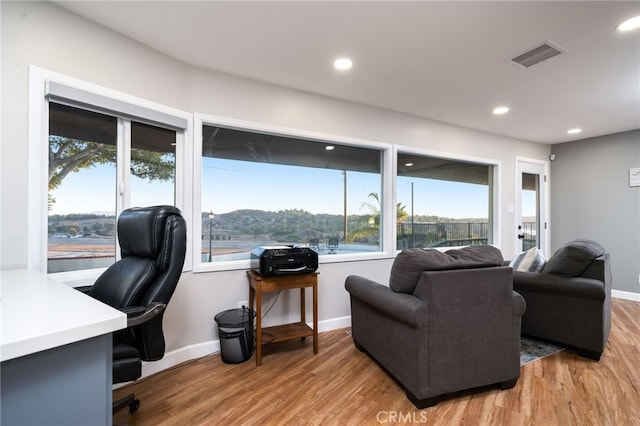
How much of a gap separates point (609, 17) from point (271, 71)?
235 centimetres

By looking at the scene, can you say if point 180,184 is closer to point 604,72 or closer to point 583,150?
point 604,72

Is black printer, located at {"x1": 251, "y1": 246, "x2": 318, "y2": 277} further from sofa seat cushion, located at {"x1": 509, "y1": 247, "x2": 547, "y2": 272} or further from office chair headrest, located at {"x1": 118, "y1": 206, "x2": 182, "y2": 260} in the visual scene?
sofa seat cushion, located at {"x1": 509, "y1": 247, "x2": 547, "y2": 272}

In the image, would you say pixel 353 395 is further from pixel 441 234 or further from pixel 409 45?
pixel 441 234

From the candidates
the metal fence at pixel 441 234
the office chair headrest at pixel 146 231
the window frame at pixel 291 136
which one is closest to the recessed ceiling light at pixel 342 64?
the window frame at pixel 291 136

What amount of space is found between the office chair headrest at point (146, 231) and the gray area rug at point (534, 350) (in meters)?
2.83

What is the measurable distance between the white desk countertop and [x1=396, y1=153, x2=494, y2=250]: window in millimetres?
3250

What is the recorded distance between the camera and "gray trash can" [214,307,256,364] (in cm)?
240

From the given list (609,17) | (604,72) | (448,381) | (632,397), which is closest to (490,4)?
(609,17)

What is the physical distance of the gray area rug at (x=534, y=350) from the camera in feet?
8.20

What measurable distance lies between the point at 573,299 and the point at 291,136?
2.89m

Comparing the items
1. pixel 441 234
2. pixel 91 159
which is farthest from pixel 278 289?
pixel 441 234

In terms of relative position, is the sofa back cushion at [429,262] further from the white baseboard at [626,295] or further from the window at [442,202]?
the white baseboard at [626,295]

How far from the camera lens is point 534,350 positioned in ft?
8.68

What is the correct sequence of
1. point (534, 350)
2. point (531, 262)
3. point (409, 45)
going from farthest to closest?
point (531, 262) → point (534, 350) → point (409, 45)
